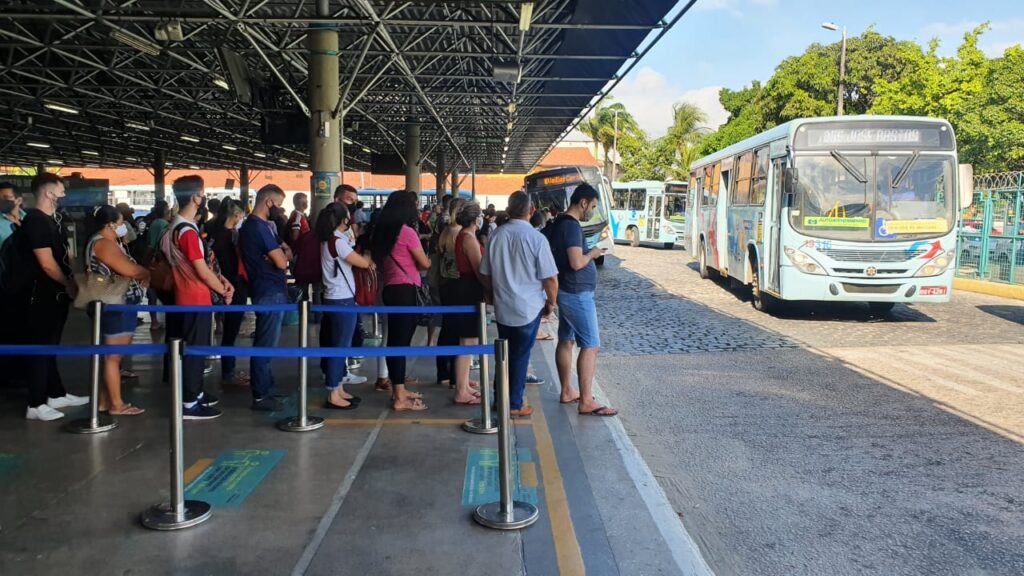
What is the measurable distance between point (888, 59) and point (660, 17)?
33113 mm

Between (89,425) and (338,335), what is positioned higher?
(338,335)

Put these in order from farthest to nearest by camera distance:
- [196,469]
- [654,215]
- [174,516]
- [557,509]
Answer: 1. [654,215]
2. [196,469]
3. [557,509]
4. [174,516]

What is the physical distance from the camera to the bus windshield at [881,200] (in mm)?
11844

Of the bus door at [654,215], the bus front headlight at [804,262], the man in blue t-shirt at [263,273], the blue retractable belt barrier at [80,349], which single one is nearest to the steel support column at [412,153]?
the bus door at [654,215]

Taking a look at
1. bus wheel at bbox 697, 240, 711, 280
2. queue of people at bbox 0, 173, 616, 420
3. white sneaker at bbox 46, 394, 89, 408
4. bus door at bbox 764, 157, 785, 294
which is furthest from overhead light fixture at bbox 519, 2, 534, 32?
bus wheel at bbox 697, 240, 711, 280

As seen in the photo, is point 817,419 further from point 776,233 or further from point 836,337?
point 776,233

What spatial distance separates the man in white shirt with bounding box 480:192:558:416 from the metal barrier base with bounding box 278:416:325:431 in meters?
1.60

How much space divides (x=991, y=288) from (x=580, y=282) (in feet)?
46.3

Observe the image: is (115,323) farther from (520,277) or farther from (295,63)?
(295,63)

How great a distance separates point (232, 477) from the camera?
4.91 meters

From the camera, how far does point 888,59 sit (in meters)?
39.0

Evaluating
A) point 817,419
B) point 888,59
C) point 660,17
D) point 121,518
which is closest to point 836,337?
point 817,419

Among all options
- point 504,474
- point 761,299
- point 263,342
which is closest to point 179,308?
point 263,342

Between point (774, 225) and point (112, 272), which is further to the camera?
point (774, 225)
